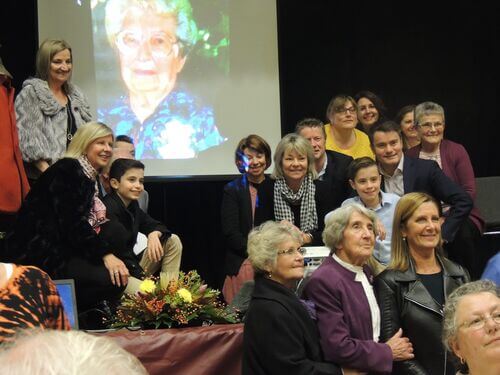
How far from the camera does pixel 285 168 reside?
16.0 ft

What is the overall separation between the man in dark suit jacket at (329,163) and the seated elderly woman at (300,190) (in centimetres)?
7

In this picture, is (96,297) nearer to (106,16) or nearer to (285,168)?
(285,168)

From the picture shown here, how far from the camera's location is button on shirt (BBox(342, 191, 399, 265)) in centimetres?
433

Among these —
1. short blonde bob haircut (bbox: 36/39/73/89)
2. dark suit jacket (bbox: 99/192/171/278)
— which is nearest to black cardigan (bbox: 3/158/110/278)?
dark suit jacket (bbox: 99/192/171/278)

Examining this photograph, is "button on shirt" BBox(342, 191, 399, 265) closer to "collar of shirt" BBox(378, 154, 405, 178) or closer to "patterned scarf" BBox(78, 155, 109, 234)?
"collar of shirt" BBox(378, 154, 405, 178)

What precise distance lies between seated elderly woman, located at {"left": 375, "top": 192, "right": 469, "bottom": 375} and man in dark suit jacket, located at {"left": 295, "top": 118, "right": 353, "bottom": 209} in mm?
1221

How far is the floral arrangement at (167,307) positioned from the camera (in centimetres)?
355

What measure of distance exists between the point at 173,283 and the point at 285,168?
1455 mm

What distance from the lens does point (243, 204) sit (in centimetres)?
511

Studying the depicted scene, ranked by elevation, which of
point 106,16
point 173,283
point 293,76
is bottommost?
point 173,283

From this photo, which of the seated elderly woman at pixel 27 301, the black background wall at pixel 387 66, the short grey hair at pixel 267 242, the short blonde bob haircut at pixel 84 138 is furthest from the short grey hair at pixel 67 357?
the black background wall at pixel 387 66

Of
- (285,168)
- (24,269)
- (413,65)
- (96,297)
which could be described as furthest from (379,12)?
(24,269)

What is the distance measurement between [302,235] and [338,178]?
116 cm

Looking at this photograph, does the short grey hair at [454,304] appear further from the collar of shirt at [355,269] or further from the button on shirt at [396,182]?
the button on shirt at [396,182]
